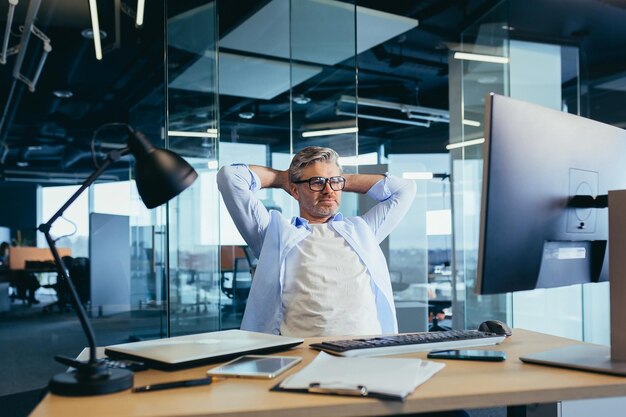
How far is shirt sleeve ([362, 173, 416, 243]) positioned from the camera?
259 centimetres

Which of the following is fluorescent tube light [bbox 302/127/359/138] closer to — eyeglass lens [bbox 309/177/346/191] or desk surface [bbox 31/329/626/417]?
eyeglass lens [bbox 309/177/346/191]

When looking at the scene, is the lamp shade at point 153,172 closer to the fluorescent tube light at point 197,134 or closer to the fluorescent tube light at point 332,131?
the fluorescent tube light at point 197,134

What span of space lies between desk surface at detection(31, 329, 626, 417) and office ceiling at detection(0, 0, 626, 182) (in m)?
1.34

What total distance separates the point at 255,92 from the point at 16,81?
4435mm

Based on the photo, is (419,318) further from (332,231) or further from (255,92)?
(332,231)

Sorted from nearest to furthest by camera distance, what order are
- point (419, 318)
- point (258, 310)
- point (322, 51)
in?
point (258, 310) → point (322, 51) → point (419, 318)

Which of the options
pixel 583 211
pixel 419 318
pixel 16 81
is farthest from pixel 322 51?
pixel 16 81

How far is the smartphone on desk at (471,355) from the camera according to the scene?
134cm

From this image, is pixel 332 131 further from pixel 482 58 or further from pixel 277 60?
pixel 482 58

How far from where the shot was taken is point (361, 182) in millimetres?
2650

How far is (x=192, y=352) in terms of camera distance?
1.31 m

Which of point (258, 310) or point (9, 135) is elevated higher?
point (9, 135)

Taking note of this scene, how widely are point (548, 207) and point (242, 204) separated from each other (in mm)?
1290

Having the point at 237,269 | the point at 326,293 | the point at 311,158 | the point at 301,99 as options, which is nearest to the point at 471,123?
the point at 301,99
